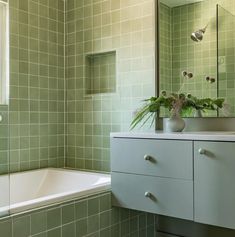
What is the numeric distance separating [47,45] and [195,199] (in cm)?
184

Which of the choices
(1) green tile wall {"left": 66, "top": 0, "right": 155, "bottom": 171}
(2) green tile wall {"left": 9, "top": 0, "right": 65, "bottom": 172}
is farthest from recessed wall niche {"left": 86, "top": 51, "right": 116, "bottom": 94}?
(2) green tile wall {"left": 9, "top": 0, "right": 65, "bottom": 172}

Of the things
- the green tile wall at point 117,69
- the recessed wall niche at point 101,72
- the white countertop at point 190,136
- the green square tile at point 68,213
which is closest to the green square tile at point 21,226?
the green square tile at point 68,213

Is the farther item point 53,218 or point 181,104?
point 181,104

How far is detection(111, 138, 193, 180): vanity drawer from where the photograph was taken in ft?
6.35

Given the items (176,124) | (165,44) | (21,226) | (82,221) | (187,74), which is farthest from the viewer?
(165,44)

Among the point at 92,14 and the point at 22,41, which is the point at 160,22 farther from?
the point at 22,41

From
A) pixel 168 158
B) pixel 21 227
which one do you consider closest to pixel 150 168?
pixel 168 158

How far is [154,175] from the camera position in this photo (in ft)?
6.75

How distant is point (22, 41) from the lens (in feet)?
9.02

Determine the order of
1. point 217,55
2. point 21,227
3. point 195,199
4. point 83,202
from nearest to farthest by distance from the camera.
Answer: point 21,227
point 195,199
point 83,202
point 217,55

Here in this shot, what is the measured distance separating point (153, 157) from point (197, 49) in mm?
882

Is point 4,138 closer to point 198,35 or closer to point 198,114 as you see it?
point 198,114

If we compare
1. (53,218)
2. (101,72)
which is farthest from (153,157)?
(101,72)

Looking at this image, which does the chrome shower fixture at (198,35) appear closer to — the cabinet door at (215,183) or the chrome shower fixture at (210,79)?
the chrome shower fixture at (210,79)
